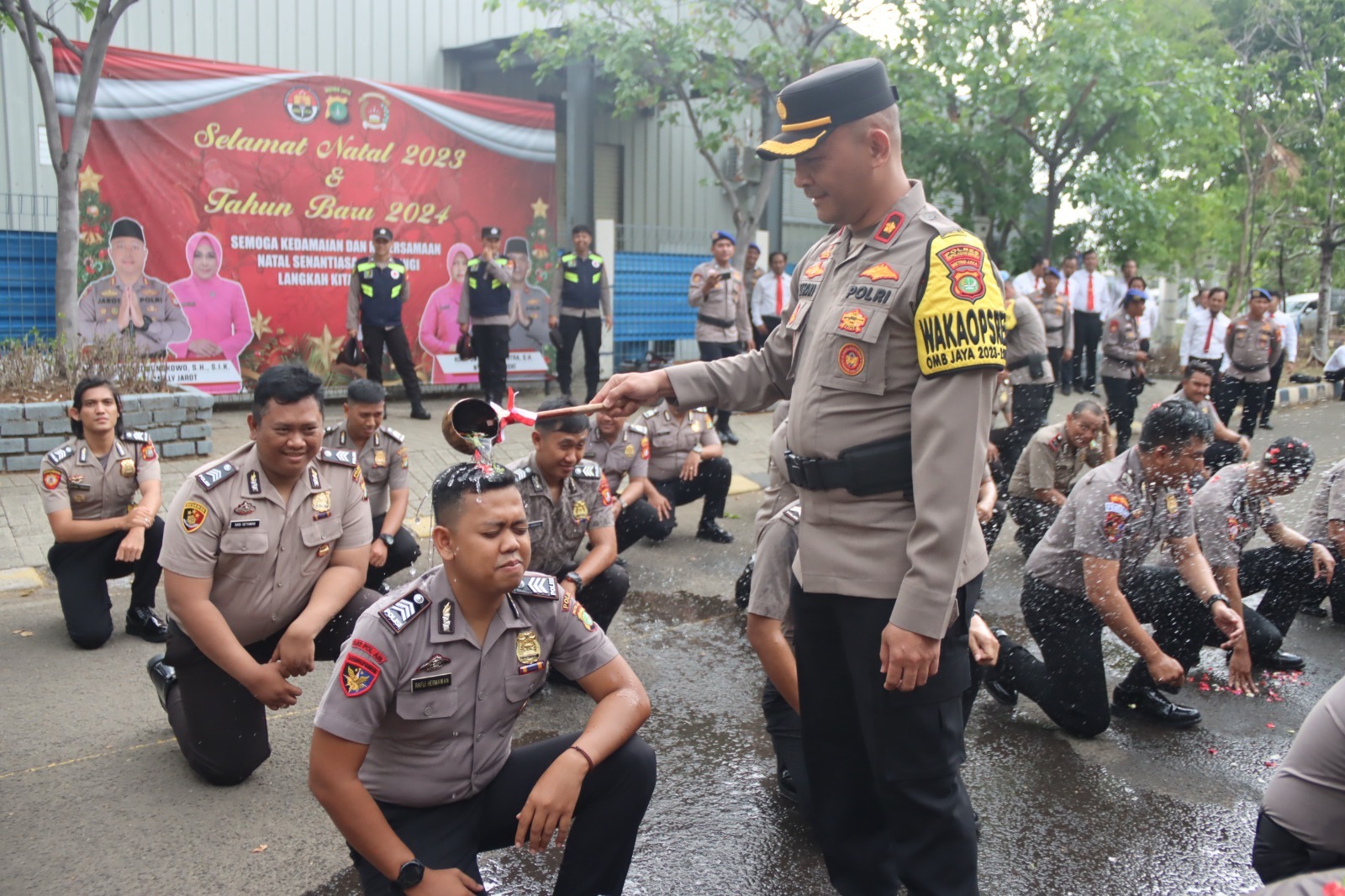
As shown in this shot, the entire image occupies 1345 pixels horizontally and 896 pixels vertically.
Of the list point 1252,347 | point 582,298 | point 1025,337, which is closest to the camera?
point 1025,337

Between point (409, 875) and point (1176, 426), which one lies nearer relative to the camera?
point (409, 875)

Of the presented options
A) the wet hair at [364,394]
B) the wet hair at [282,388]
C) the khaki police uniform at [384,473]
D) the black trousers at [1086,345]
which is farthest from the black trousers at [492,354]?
the black trousers at [1086,345]

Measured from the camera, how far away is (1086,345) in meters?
14.6

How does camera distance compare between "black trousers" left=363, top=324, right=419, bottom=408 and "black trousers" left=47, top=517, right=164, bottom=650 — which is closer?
"black trousers" left=47, top=517, right=164, bottom=650

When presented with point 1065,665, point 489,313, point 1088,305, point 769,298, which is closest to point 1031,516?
point 1065,665

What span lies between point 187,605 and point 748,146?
12.6 m

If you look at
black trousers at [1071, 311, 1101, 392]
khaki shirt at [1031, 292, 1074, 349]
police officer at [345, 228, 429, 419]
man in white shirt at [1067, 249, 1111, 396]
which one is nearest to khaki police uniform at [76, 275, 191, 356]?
police officer at [345, 228, 429, 419]

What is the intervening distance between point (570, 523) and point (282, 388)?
156 centimetres

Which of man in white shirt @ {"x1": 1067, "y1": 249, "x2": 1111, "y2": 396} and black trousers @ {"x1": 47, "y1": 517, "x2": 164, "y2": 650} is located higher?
man in white shirt @ {"x1": 1067, "y1": 249, "x2": 1111, "y2": 396}

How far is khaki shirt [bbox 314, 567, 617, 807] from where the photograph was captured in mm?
2547

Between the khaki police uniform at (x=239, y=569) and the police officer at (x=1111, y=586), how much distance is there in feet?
8.61

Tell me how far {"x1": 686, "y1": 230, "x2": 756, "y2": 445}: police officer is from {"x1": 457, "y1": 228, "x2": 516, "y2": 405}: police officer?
1.77 metres

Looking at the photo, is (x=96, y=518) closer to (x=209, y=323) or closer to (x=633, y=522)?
(x=633, y=522)

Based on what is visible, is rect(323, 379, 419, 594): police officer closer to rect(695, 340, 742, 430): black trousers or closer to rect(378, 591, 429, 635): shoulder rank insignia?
rect(378, 591, 429, 635): shoulder rank insignia
